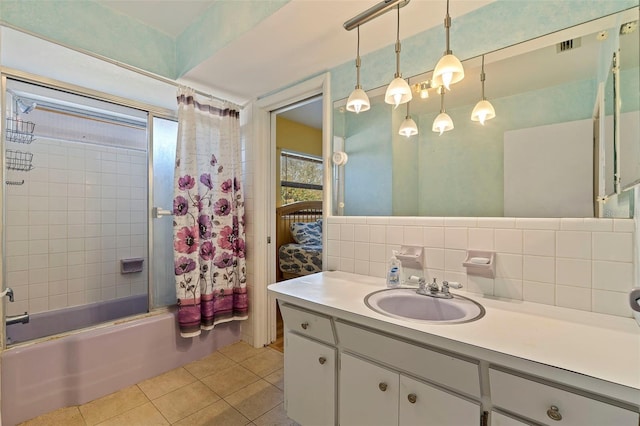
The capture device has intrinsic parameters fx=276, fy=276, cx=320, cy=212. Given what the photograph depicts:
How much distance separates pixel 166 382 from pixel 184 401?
29cm

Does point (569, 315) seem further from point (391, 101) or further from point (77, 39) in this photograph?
point (77, 39)

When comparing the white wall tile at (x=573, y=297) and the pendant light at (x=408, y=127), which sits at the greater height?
the pendant light at (x=408, y=127)

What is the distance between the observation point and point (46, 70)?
5.84 feet

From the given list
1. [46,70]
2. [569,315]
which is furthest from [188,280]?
[569,315]

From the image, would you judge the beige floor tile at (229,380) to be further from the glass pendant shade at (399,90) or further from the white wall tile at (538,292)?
the glass pendant shade at (399,90)

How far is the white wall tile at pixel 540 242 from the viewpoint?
1131mm

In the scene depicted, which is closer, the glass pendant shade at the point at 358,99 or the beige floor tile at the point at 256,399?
the glass pendant shade at the point at 358,99

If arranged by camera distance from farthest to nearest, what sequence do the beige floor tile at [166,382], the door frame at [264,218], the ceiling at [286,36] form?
the door frame at [264,218]
the beige floor tile at [166,382]
the ceiling at [286,36]

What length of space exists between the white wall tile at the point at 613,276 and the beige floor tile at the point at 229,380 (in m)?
1.99

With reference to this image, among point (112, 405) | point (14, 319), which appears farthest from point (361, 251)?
point (14, 319)

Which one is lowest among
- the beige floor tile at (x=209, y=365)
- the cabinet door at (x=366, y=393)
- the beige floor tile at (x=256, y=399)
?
the beige floor tile at (x=209, y=365)

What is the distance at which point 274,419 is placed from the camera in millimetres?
1576

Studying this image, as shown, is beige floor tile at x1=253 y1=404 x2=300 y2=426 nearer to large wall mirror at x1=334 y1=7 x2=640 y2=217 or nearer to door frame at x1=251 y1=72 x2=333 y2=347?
door frame at x1=251 y1=72 x2=333 y2=347

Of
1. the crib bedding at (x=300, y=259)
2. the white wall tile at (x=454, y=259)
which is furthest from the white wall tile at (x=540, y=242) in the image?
the crib bedding at (x=300, y=259)
